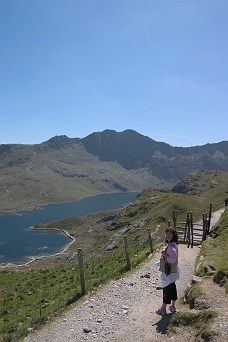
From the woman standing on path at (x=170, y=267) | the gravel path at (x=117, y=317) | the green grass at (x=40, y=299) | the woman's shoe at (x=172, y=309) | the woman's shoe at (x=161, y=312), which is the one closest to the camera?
the gravel path at (x=117, y=317)

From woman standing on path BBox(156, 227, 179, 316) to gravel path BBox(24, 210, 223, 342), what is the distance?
29.8 inches

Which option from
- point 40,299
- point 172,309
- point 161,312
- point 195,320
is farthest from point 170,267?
point 40,299

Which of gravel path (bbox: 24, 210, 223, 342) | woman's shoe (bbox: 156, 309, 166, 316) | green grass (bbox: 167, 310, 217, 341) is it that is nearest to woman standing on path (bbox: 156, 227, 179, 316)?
woman's shoe (bbox: 156, 309, 166, 316)

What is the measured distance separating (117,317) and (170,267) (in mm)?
3985

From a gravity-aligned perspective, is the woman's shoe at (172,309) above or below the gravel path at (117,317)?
above

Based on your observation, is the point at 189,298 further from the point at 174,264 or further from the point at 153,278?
the point at 153,278

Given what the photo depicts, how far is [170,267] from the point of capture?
16.4 metres

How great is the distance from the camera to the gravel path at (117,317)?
15.5 m

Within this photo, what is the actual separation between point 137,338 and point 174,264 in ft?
12.5

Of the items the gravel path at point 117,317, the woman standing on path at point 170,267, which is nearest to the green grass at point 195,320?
the gravel path at point 117,317

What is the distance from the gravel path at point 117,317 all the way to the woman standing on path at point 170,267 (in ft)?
2.48

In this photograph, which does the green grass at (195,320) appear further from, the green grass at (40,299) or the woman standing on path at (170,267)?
the green grass at (40,299)

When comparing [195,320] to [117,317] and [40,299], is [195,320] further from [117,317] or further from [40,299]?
[40,299]

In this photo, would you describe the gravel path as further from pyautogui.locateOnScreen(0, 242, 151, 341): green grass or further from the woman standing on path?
pyautogui.locateOnScreen(0, 242, 151, 341): green grass
